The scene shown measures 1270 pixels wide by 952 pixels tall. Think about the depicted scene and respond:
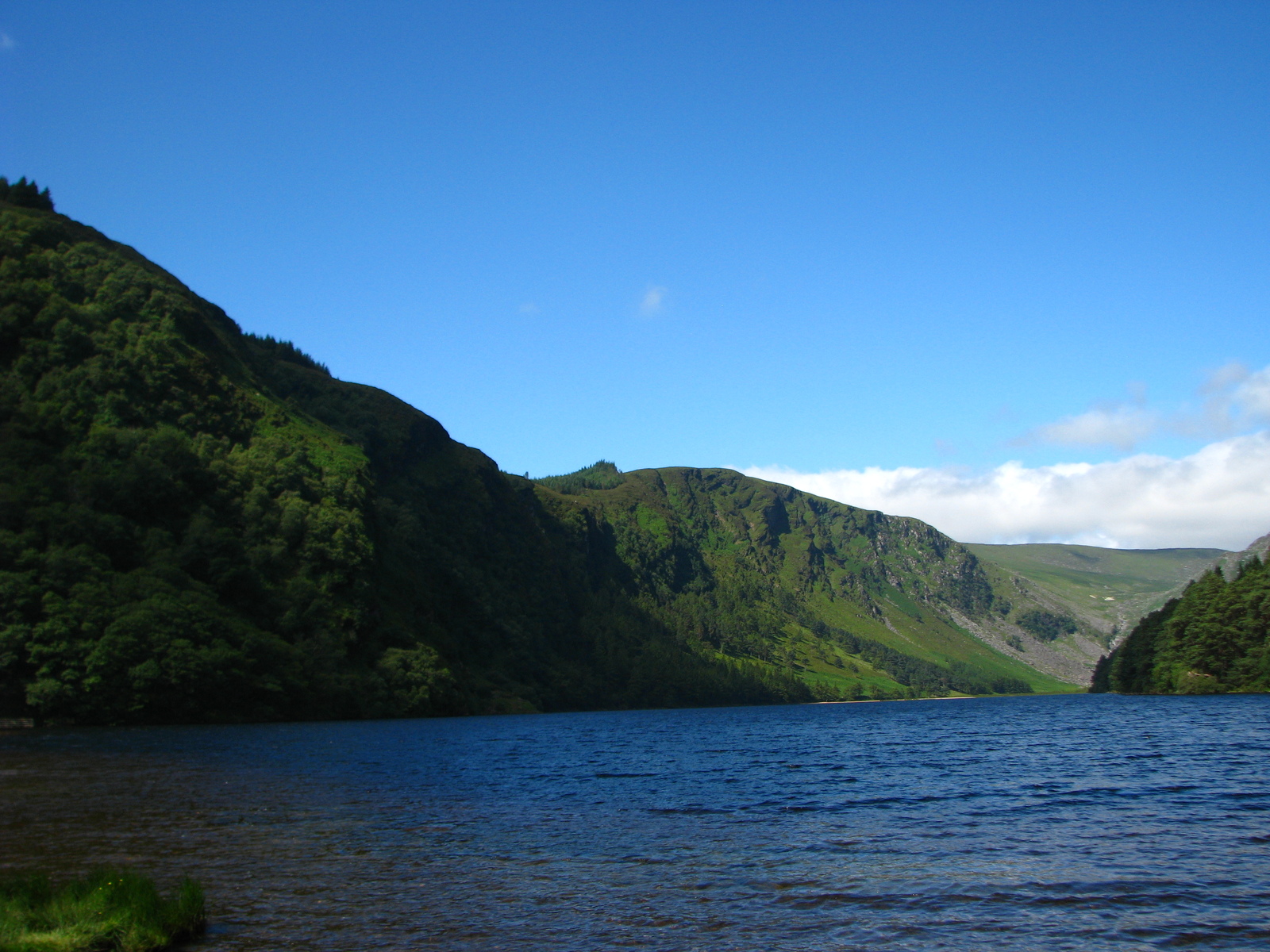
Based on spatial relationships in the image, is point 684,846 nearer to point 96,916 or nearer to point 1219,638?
point 96,916

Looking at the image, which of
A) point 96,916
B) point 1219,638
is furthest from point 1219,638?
point 96,916

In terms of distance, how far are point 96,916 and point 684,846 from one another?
18.8 metres

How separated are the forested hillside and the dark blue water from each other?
106058 mm

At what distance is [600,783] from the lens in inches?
2143

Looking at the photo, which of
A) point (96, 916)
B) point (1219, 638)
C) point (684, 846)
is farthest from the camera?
point (1219, 638)

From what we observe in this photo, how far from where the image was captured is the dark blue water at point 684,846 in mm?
20031

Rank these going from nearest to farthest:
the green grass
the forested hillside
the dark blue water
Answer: the green grass
the dark blue water
the forested hillside

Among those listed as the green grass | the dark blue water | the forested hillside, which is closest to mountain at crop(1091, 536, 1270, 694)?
the forested hillside

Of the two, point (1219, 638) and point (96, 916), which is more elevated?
point (96, 916)

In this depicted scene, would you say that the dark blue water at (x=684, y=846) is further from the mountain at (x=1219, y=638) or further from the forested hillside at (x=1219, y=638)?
the forested hillside at (x=1219, y=638)

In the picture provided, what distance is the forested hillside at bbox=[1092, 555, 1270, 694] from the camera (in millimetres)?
155750

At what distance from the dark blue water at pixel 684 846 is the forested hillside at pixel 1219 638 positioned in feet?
348

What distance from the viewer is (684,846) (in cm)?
3111

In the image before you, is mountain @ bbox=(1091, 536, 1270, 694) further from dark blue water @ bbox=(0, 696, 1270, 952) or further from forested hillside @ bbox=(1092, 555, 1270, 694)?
dark blue water @ bbox=(0, 696, 1270, 952)
